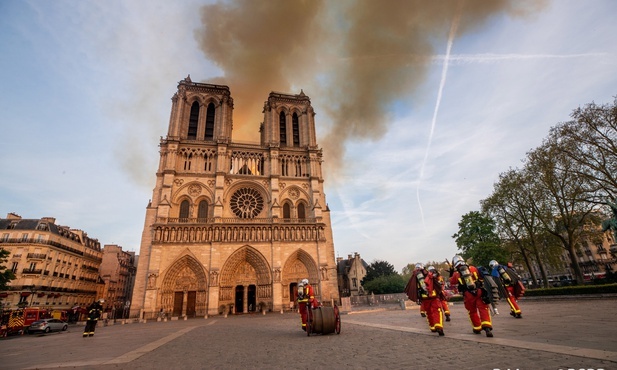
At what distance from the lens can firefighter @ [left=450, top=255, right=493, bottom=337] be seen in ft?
20.3

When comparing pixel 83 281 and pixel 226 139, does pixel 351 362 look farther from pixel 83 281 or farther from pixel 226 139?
pixel 83 281

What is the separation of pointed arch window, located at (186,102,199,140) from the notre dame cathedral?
11 cm

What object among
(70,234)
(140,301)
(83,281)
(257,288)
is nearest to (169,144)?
(140,301)

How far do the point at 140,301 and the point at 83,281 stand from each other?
66.0 feet

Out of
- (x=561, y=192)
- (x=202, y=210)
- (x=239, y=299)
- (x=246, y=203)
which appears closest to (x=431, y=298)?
(x=561, y=192)

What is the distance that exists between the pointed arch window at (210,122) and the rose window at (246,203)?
25.5 feet

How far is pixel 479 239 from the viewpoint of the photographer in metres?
28.6

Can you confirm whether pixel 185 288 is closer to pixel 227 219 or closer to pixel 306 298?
pixel 227 219

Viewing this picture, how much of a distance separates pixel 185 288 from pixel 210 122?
18.9m

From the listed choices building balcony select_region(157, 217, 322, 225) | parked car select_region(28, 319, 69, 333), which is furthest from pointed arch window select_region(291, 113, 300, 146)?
parked car select_region(28, 319, 69, 333)

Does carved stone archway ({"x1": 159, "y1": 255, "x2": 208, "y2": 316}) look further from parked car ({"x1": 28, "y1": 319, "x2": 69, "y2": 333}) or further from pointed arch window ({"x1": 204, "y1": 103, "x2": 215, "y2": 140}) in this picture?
pointed arch window ({"x1": 204, "y1": 103, "x2": 215, "y2": 140})

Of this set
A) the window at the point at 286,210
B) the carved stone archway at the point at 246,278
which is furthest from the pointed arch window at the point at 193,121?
the carved stone archway at the point at 246,278

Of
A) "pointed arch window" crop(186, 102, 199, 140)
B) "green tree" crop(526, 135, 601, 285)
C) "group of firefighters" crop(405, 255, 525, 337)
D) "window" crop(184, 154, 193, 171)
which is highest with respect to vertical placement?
"pointed arch window" crop(186, 102, 199, 140)

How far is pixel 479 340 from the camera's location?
550 centimetres
